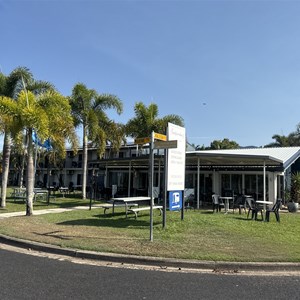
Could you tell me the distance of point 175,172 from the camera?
11641mm

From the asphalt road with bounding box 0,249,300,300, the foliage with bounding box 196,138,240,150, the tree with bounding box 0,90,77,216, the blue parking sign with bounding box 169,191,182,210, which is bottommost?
the asphalt road with bounding box 0,249,300,300

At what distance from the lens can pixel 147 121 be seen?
2538 cm

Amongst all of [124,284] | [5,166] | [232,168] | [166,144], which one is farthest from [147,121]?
[124,284]

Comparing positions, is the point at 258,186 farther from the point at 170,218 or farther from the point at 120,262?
the point at 120,262

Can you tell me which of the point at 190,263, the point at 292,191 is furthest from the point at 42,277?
the point at 292,191

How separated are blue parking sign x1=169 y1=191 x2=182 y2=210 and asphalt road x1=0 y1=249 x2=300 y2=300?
4.58 m

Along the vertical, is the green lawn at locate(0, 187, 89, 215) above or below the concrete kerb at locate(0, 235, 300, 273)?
above

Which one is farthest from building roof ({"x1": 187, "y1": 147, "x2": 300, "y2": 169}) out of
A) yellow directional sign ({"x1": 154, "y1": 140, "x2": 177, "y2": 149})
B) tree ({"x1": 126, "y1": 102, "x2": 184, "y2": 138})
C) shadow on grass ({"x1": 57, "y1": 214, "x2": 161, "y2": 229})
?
yellow directional sign ({"x1": 154, "y1": 140, "x2": 177, "y2": 149})

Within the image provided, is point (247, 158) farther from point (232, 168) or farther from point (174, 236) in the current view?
point (174, 236)

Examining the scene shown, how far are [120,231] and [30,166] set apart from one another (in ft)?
19.4

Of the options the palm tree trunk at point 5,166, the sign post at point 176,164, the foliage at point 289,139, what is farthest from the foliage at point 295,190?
the foliage at point 289,139

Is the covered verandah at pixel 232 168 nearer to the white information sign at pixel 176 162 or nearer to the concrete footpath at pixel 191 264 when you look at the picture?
the white information sign at pixel 176 162

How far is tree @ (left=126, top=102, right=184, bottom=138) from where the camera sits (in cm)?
2542

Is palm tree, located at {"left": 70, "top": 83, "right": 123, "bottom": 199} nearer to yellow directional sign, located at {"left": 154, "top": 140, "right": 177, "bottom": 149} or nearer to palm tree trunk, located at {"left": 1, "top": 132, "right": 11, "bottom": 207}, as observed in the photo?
palm tree trunk, located at {"left": 1, "top": 132, "right": 11, "bottom": 207}
